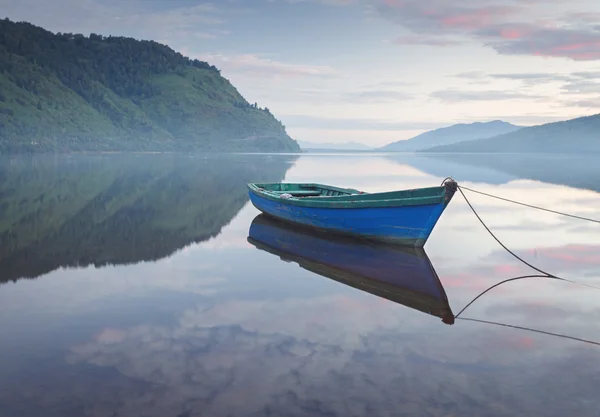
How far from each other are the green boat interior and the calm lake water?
201 centimetres

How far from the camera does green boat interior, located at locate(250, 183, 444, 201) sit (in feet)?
55.7

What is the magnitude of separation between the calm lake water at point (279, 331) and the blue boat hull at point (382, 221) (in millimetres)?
815

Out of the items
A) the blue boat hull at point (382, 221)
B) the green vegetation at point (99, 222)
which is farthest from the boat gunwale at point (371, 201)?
the green vegetation at point (99, 222)

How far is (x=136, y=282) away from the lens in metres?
13.7

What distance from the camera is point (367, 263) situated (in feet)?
52.5

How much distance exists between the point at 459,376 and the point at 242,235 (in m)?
14.6

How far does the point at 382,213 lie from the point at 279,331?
8.90 m

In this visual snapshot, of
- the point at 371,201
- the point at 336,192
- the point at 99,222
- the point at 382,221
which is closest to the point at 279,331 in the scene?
the point at 371,201

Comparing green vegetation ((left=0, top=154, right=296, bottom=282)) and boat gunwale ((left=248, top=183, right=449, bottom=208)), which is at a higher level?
boat gunwale ((left=248, top=183, right=449, bottom=208))

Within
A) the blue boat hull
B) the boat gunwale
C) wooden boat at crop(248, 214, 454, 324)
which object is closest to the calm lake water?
wooden boat at crop(248, 214, 454, 324)

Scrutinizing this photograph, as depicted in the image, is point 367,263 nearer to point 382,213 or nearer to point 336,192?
point 382,213

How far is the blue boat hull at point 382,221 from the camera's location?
17.2 meters

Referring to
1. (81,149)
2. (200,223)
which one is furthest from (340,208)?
(81,149)

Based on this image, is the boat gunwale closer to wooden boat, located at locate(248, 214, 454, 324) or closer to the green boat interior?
the green boat interior
